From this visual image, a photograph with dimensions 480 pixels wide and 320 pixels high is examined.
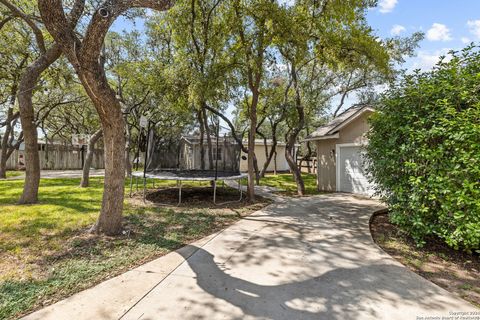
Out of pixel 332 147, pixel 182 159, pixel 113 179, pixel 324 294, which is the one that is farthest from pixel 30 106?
pixel 332 147

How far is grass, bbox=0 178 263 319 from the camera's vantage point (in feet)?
9.51

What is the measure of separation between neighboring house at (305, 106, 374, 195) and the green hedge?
5011 millimetres

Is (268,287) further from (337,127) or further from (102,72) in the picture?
(337,127)

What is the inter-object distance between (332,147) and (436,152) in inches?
293

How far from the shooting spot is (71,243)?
420 centimetres

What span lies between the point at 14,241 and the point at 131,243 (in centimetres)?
201

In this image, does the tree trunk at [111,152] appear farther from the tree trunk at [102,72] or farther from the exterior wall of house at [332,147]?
the exterior wall of house at [332,147]

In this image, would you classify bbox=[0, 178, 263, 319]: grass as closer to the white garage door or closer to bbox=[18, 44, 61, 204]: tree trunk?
bbox=[18, 44, 61, 204]: tree trunk

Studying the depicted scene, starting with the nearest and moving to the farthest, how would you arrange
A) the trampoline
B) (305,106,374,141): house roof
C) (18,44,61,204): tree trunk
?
(18,44,61,204): tree trunk, the trampoline, (305,106,374,141): house roof

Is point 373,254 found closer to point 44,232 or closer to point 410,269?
point 410,269

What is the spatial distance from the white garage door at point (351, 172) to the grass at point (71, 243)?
17.5 feet

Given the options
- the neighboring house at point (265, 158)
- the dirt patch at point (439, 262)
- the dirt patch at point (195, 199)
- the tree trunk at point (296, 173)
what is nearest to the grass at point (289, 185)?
the tree trunk at point (296, 173)

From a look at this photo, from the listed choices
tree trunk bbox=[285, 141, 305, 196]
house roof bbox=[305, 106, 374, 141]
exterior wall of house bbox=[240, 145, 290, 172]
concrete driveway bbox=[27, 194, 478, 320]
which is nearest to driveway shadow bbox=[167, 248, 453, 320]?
concrete driveway bbox=[27, 194, 478, 320]

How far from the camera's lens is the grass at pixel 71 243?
9.51ft
